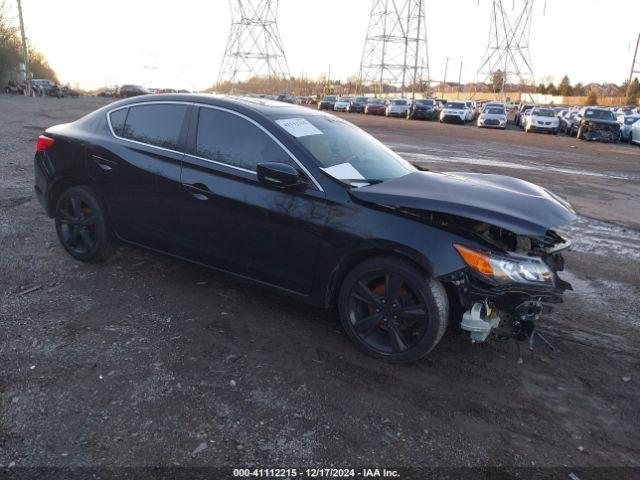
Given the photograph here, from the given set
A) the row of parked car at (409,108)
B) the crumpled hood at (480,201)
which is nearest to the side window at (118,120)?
the crumpled hood at (480,201)

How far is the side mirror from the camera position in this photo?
143 inches

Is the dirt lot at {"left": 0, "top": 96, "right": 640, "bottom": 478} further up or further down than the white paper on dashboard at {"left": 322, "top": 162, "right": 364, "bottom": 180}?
further down

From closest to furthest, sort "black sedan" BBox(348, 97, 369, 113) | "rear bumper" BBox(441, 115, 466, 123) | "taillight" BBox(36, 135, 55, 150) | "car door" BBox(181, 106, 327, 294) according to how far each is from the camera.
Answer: "car door" BBox(181, 106, 327, 294)
"taillight" BBox(36, 135, 55, 150)
"rear bumper" BBox(441, 115, 466, 123)
"black sedan" BBox(348, 97, 369, 113)

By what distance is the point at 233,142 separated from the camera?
13.4ft

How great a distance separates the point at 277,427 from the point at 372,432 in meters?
0.53

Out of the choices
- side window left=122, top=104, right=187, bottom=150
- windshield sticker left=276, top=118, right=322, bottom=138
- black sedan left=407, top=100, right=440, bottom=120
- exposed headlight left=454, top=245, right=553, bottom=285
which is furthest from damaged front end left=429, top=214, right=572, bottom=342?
black sedan left=407, top=100, right=440, bottom=120

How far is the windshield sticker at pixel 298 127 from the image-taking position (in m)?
3.99

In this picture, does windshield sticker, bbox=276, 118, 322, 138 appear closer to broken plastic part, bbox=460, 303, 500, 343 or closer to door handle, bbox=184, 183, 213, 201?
door handle, bbox=184, 183, 213, 201

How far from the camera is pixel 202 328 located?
3914 millimetres

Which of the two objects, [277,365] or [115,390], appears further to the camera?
[277,365]

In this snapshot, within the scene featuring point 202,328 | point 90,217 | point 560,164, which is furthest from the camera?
point 560,164

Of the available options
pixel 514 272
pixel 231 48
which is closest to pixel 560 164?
pixel 514 272

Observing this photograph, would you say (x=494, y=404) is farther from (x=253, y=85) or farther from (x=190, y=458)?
(x=253, y=85)

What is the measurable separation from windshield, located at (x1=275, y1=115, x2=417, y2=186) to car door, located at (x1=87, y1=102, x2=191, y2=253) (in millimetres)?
1025
